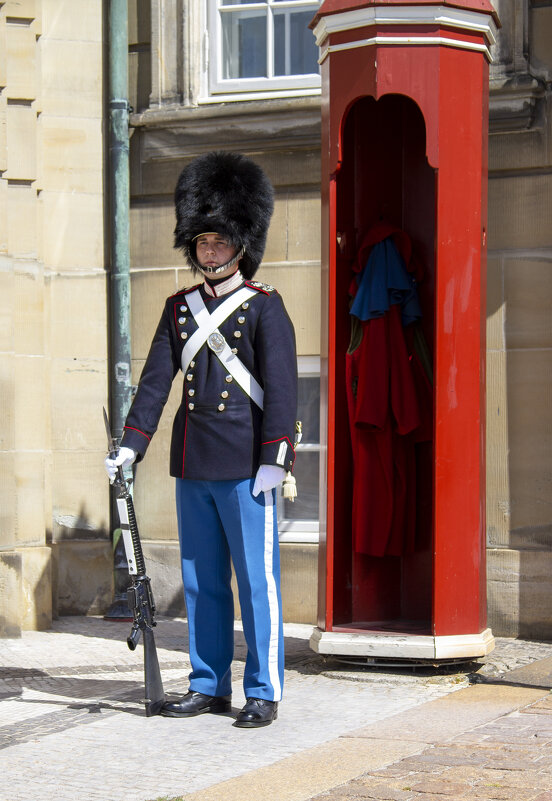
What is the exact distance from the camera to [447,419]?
553 centimetres

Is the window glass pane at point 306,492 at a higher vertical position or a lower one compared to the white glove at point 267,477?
lower

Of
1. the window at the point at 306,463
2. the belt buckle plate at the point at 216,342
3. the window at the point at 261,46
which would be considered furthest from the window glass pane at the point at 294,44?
the belt buckle plate at the point at 216,342

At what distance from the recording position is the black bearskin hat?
484cm

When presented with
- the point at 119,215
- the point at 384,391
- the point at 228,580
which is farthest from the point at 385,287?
the point at 119,215

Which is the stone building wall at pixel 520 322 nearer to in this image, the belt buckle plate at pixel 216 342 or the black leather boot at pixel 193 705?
the black leather boot at pixel 193 705

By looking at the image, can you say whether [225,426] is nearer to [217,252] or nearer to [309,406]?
[217,252]

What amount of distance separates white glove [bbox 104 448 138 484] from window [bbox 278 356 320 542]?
2.58 metres

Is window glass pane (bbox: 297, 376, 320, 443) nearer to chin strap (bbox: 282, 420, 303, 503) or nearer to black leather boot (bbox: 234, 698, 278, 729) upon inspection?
chin strap (bbox: 282, 420, 303, 503)

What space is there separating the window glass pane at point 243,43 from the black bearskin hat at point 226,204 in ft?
8.95

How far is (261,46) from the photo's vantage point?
7512mm

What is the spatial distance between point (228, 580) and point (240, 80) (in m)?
3.61

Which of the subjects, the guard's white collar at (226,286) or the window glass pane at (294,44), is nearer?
the guard's white collar at (226,286)

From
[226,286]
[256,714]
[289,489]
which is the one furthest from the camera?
[289,489]

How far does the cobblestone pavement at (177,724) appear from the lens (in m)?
Answer: 3.85
